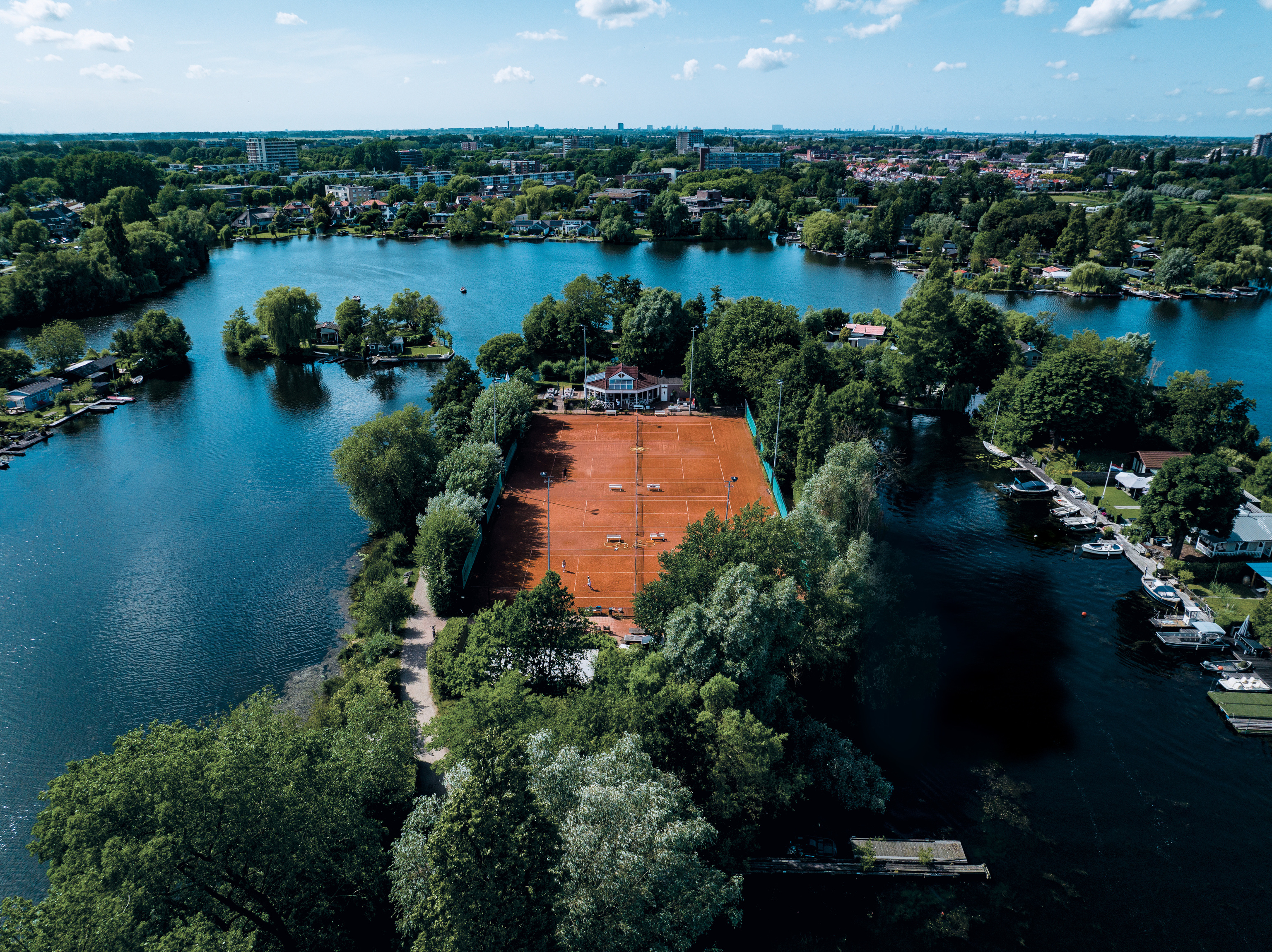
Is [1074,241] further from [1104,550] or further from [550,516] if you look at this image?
[550,516]

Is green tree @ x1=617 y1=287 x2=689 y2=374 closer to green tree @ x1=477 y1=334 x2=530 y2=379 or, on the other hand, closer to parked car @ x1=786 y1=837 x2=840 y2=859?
green tree @ x1=477 y1=334 x2=530 y2=379

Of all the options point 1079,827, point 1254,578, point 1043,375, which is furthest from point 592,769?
point 1043,375

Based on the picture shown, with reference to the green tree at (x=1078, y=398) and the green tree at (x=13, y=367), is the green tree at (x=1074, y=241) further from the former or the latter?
the green tree at (x=13, y=367)

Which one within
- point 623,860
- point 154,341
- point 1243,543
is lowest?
point 1243,543

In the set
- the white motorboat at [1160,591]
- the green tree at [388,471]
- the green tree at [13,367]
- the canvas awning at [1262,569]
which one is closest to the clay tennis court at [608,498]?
the green tree at [388,471]

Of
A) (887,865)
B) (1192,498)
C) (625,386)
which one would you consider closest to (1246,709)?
(1192,498)
